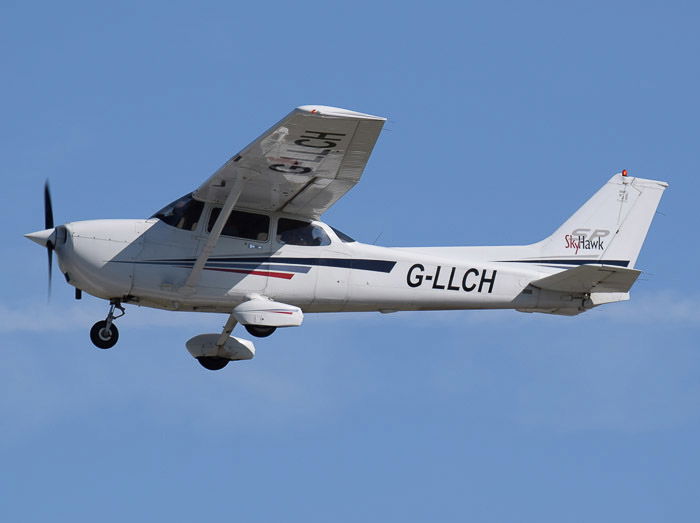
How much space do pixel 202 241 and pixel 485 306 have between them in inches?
157

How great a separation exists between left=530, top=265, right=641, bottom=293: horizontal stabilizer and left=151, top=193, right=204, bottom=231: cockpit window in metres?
4.68

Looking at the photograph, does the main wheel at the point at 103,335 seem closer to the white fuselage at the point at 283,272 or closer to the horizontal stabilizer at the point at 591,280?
the white fuselage at the point at 283,272

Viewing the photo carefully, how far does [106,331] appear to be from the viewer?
1709cm

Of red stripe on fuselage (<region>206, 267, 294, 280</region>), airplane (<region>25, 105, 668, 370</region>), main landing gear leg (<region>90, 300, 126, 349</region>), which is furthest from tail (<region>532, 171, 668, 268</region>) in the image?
main landing gear leg (<region>90, 300, 126, 349</region>)

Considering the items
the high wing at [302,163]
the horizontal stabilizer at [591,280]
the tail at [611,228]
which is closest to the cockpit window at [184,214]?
the high wing at [302,163]

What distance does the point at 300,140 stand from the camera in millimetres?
15711

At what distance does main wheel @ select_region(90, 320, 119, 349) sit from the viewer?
17.1 meters

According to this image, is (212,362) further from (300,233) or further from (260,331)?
(300,233)

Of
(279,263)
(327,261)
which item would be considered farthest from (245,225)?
(327,261)

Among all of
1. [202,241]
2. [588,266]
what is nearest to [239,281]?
[202,241]

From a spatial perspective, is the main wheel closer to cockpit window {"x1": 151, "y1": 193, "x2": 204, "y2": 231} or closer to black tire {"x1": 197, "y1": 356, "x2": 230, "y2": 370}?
cockpit window {"x1": 151, "y1": 193, "x2": 204, "y2": 231}

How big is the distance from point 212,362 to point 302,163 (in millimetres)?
3539

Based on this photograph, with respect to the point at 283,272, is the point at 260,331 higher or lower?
lower

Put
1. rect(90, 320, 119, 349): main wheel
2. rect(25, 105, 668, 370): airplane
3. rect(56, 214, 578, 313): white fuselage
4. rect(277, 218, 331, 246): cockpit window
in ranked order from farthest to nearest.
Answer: rect(277, 218, 331, 246): cockpit window → rect(90, 320, 119, 349): main wheel → rect(56, 214, 578, 313): white fuselage → rect(25, 105, 668, 370): airplane
